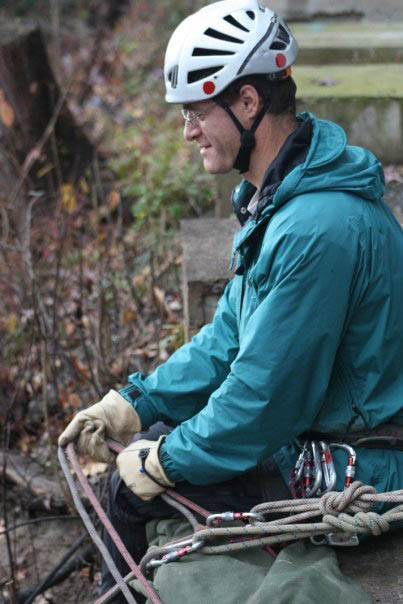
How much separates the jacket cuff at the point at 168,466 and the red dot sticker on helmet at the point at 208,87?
1.13 m

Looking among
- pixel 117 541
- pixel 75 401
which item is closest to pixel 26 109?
pixel 75 401

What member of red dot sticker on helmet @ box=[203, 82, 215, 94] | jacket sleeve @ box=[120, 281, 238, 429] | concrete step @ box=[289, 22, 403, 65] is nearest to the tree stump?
concrete step @ box=[289, 22, 403, 65]

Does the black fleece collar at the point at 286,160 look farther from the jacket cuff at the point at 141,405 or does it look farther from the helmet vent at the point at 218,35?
the jacket cuff at the point at 141,405

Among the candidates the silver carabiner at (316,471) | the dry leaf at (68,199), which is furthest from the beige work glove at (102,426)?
the dry leaf at (68,199)

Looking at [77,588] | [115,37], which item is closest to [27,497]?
[77,588]

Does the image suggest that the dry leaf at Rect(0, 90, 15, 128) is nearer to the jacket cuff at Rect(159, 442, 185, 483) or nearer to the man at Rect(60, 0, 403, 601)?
the man at Rect(60, 0, 403, 601)

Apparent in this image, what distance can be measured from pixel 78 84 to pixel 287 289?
991 cm

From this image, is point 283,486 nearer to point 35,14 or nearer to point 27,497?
point 27,497

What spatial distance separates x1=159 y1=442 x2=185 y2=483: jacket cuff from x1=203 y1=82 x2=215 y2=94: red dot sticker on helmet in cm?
113

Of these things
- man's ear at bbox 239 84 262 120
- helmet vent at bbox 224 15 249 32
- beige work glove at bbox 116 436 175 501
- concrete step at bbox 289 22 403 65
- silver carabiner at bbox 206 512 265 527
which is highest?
helmet vent at bbox 224 15 249 32

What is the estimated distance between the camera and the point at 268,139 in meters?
2.87

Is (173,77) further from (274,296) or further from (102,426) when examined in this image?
(102,426)

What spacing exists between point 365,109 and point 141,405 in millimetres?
2903

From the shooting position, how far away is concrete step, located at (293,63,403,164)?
5.29m
